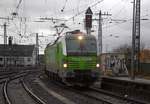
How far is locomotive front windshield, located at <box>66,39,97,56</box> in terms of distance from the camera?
17969mm

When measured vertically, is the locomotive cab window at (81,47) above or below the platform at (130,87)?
above

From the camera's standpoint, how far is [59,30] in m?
32.6

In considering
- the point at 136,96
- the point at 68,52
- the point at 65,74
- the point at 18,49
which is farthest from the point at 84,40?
the point at 18,49

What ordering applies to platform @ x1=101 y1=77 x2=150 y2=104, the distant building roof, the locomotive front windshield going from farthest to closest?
the distant building roof → the locomotive front windshield → platform @ x1=101 y1=77 x2=150 y2=104

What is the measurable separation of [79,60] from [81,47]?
97 cm

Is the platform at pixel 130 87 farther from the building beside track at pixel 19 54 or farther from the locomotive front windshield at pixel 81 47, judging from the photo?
the building beside track at pixel 19 54

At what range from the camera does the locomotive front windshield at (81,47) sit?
1797 centimetres

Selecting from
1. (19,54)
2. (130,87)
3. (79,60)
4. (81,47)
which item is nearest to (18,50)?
(19,54)

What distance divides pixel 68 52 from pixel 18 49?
81.4 meters

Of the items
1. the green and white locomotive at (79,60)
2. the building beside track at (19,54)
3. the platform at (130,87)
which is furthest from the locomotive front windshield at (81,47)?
the building beside track at (19,54)

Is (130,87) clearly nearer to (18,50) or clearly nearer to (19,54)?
(19,54)

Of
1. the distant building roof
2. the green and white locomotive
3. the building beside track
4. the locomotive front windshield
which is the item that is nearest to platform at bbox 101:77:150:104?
the green and white locomotive

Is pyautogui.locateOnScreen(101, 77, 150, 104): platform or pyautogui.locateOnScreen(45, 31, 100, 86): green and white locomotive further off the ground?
pyautogui.locateOnScreen(45, 31, 100, 86): green and white locomotive

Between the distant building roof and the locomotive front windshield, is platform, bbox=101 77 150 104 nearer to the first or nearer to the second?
the locomotive front windshield
